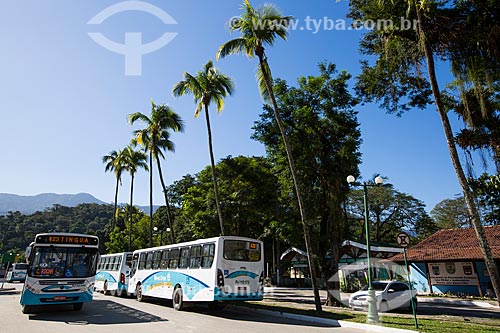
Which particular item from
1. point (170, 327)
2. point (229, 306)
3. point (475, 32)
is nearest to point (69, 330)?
point (170, 327)

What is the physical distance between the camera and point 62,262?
13398mm

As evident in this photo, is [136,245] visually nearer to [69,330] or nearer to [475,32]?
[69,330]

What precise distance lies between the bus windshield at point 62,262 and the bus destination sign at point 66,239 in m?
0.23

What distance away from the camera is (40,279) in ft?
41.4

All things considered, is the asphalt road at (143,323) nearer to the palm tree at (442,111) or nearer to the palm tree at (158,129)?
the palm tree at (442,111)

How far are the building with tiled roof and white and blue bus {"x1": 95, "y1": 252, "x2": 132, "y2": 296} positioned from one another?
19.9m

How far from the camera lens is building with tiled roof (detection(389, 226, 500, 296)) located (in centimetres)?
2352

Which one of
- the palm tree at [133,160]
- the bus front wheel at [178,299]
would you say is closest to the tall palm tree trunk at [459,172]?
the bus front wheel at [178,299]

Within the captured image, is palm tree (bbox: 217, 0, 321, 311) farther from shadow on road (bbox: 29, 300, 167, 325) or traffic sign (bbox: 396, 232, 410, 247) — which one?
shadow on road (bbox: 29, 300, 167, 325)

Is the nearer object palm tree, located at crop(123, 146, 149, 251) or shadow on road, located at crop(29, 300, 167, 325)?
shadow on road, located at crop(29, 300, 167, 325)

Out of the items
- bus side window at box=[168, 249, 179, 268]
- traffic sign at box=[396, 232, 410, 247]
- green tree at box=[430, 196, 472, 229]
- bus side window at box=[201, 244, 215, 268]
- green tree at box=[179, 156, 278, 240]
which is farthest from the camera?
green tree at box=[430, 196, 472, 229]

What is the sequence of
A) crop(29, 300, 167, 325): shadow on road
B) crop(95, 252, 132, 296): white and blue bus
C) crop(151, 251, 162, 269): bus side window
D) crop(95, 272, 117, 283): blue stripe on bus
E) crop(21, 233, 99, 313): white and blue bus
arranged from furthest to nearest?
1. crop(95, 272, 117, 283): blue stripe on bus
2. crop(95, 252, 132, 296): white and blue bus
3. crop(151, 251, 162, 269): bus side window
4. crop(21, 233, 99, 313): white and blue bus
5. crop(29, 300, 167, 325): shadow on road

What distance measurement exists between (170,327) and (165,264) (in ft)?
22.0

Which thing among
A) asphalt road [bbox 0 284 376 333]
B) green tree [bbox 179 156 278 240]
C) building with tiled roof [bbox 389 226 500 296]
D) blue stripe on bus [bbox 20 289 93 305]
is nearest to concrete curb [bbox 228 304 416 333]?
asphalt road [bbox 0 284 376 333]
